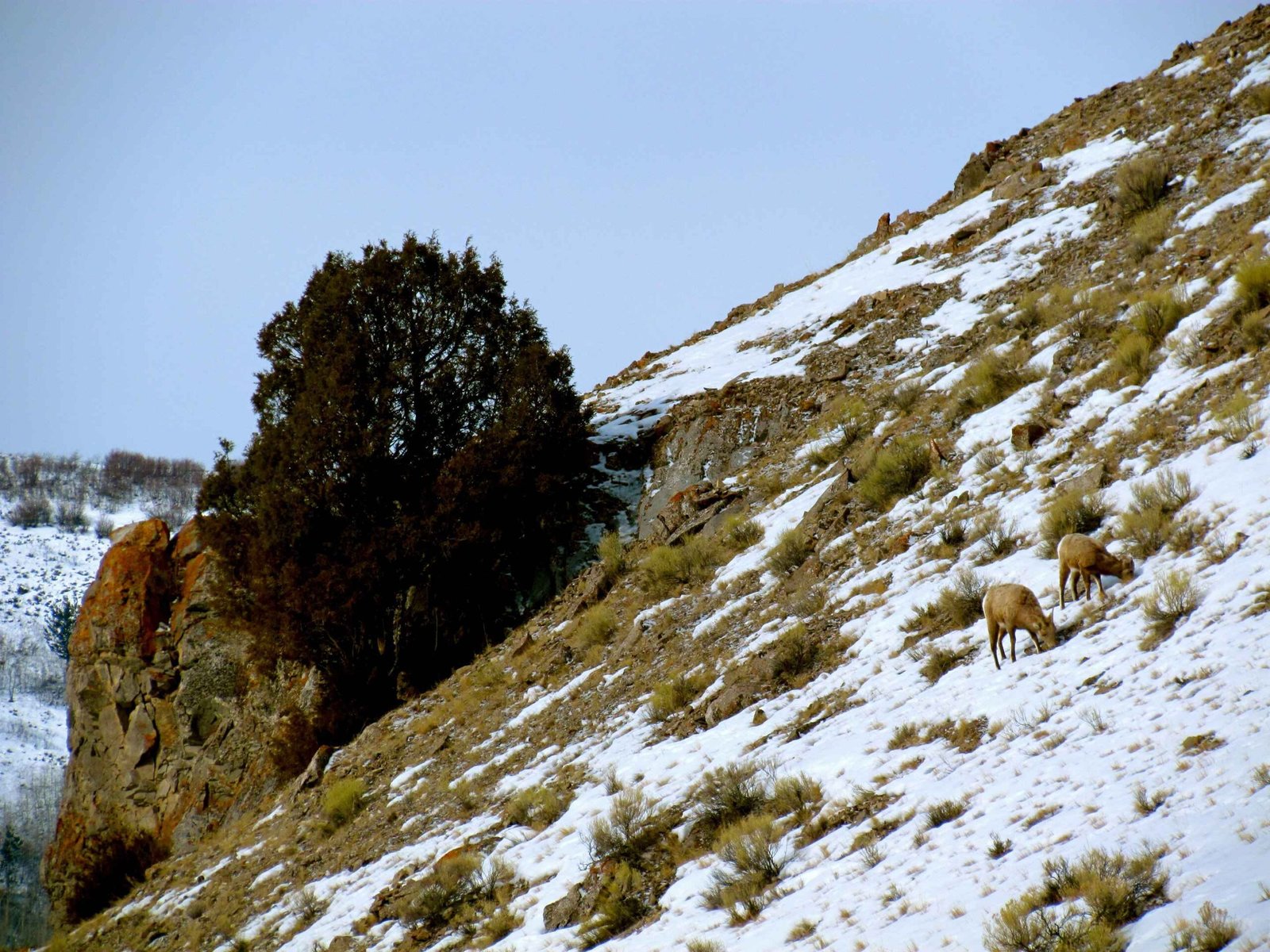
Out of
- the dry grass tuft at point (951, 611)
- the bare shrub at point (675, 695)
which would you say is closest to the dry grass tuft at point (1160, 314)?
the dry grass tuft at point (951, 611)

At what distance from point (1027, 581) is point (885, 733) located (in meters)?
2.05

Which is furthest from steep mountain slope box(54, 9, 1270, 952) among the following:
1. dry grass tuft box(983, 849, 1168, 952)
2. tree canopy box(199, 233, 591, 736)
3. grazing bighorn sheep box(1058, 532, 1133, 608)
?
tree canopy box(199, 233, 591, 736)

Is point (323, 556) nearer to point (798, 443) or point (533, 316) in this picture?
point (533, 316)

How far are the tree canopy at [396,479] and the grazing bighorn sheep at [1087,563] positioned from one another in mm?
11278

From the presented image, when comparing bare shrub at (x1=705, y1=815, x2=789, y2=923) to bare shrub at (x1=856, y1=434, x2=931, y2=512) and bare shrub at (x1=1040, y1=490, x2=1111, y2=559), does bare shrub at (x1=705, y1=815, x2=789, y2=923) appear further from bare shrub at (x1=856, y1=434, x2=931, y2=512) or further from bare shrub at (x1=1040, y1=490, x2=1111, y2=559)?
bare shrub at (x1=856, y1=434, x2=931, y2=512)

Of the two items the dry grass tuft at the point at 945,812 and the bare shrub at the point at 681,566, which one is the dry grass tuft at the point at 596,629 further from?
the dry grass tuft at the point at 945,812

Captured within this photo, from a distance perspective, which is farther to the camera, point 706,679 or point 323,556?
point 323,556

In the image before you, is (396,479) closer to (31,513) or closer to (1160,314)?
(1160,314)

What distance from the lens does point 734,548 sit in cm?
1364

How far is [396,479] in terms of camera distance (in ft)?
58.0

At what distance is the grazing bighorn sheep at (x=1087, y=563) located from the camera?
7090mm

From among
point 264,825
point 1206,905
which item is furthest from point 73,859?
point 1206,905

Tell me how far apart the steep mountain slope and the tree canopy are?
1797 mm

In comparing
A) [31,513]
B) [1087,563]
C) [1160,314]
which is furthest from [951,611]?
[31,513]
